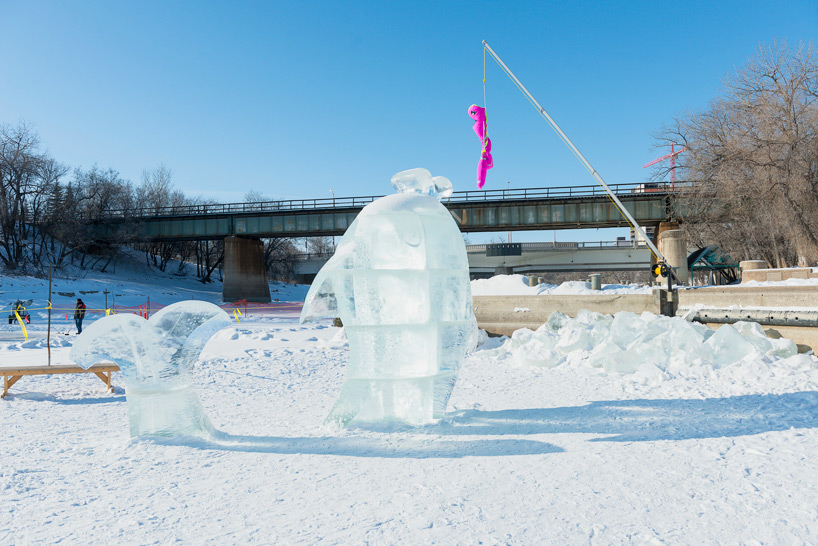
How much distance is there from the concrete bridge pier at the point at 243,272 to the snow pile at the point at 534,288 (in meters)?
21.7

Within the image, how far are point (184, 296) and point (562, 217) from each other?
25.1m

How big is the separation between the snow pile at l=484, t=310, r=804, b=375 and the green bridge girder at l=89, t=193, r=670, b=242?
18.2 m

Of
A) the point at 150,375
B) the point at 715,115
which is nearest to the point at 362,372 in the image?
the point at 150,375

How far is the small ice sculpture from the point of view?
5.69 metres

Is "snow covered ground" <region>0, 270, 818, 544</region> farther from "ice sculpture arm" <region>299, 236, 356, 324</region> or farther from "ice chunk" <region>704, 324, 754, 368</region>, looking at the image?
"ice sculpture arm" <region>299, 236, 356, 324</region>

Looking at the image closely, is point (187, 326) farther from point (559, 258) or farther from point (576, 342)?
point (559, 258)

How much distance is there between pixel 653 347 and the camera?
952 centimetres

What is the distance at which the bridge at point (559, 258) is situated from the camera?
142 ft

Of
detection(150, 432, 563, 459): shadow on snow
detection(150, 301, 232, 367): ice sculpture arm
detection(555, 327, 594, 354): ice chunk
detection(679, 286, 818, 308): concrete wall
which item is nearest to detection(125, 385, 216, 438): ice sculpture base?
detection(150, 432, 563, 459): shadow on snow

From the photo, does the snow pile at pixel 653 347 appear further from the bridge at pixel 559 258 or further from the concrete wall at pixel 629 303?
the bridge at pixel 559 258

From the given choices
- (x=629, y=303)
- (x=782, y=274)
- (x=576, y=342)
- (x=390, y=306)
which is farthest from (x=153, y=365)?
(x=782, y=274)

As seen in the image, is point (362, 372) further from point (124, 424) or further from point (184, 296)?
point (184, 296)

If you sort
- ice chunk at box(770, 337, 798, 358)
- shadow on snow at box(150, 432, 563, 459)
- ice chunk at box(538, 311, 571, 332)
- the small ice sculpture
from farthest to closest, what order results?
ice chunk at box(538, 311, 571, 332), ice chunk at box(770, 337, 798, 358), the small ice sculpture, shadow on snow at box(150, 432, 563, 459)

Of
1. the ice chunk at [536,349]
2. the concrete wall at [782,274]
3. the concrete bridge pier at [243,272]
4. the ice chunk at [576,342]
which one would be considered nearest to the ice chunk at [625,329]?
the ice chunk at [576,342]
